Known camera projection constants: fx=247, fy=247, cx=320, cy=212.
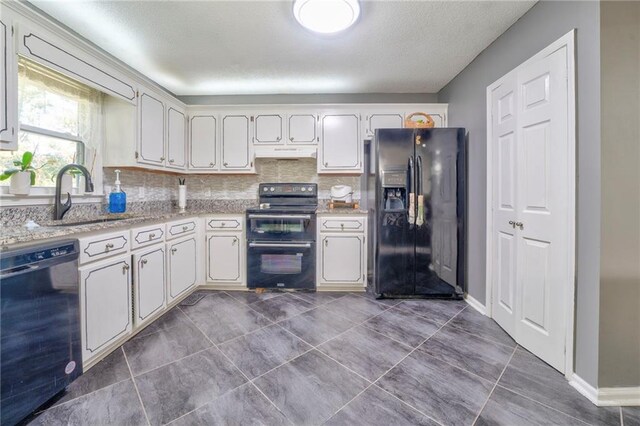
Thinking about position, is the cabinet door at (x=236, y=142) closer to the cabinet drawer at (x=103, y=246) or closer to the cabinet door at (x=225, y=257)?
the cabinet door at (x=225, y=257)

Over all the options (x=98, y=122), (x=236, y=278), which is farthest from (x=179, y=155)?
(x=236, y=278)

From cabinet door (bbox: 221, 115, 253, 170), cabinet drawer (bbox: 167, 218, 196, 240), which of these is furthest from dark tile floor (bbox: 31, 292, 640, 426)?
cabinet door (bbox: 221, 115, 253, 170)

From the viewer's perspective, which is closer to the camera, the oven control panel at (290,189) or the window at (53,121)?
the window at (53,121)

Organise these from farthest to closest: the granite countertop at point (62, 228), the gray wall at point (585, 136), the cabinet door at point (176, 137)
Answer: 1. the cabinet door at point (176, 137)
2. the gray wall at point (585, 136)
3. the granite countertop at point (62, 228)

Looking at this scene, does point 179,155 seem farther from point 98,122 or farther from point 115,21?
point 115,21

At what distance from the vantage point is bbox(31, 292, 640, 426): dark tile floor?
123 centimetres

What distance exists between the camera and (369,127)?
3.09 meters

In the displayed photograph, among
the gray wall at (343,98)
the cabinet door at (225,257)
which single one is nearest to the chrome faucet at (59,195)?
the cabinet door at (225,257)

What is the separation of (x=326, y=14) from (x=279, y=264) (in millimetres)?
2356

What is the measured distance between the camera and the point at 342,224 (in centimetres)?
289

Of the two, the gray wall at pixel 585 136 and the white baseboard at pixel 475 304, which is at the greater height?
the gray wall at pixel 585 136

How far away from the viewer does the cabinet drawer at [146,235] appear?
1.92 metres

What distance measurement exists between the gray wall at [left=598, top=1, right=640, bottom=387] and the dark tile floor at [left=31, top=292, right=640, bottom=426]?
0.31 meters

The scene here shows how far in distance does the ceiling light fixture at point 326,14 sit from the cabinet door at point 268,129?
1364 mm
